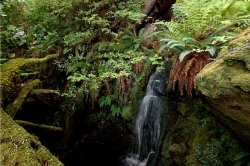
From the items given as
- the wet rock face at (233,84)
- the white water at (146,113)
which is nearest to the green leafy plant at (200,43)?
the white water at (146,113)

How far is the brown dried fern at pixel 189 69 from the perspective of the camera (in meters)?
Result: 3.49

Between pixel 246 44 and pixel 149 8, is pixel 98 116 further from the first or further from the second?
pixel 246 44

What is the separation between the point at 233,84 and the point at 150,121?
8.14ft

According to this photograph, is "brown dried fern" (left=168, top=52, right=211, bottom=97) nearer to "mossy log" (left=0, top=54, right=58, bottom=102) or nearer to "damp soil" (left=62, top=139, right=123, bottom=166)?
"damp soil" (left=62, top=139, right=123, bottom=166)

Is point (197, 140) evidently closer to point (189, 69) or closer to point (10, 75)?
point (189, 69)

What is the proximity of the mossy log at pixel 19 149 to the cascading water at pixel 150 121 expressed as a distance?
243cm

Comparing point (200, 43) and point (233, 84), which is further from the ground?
point (200, 43)

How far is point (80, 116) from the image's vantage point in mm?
5418

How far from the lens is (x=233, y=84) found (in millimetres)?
2150

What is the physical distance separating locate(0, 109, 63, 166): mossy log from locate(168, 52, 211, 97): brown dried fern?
2.29m

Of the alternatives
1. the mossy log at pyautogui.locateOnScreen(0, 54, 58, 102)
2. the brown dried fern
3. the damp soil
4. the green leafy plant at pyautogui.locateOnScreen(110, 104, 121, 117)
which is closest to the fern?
the green leafy plant at pyautogui.locateOnScreen(110, 104, 121, 117)

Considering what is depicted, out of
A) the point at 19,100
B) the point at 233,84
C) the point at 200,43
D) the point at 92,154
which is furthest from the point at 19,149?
the point at 200,43

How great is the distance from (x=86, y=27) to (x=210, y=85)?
3.85 metres

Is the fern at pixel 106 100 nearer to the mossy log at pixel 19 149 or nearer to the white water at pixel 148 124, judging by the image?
the white water at pixel 148 124
